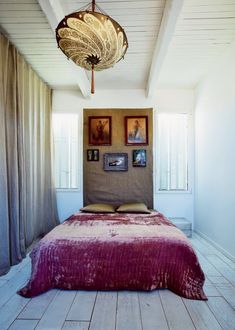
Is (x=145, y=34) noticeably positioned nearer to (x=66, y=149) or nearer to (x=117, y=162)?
(x=117, y=162)

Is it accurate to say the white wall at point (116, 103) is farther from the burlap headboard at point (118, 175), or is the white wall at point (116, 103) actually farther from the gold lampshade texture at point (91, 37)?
the gold lampshade texture at point (91, 37)

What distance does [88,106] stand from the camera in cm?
466

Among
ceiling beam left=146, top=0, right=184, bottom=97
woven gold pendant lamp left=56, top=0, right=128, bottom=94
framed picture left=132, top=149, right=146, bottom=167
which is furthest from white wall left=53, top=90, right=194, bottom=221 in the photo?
woven gold pendant lamp left=56, top=0, right=128, bottom=94

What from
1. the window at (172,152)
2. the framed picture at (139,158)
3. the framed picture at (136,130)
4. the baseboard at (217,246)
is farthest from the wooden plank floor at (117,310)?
the framed picture at (136,130)

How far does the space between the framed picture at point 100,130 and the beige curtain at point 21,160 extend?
2.61ft

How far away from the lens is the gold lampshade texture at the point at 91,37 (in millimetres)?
1805

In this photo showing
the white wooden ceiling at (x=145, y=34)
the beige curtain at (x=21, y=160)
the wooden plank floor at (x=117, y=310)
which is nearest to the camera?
the wooden plank floor at (x=117, y=310)

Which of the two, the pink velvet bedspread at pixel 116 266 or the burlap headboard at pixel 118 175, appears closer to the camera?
the pink velvet bedspread at pixel 116 266

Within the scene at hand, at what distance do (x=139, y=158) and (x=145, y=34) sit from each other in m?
2.16

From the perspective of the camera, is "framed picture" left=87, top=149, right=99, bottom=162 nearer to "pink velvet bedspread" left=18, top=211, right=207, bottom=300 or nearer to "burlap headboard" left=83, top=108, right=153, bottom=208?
"burlap headboard" left=83, top=108, right=153, bottom=208

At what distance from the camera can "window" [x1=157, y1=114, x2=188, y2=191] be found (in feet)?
15.3

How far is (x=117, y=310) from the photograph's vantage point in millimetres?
1993

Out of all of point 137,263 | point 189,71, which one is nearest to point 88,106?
point 189,71

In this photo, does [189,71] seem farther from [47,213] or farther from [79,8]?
[47,213]
